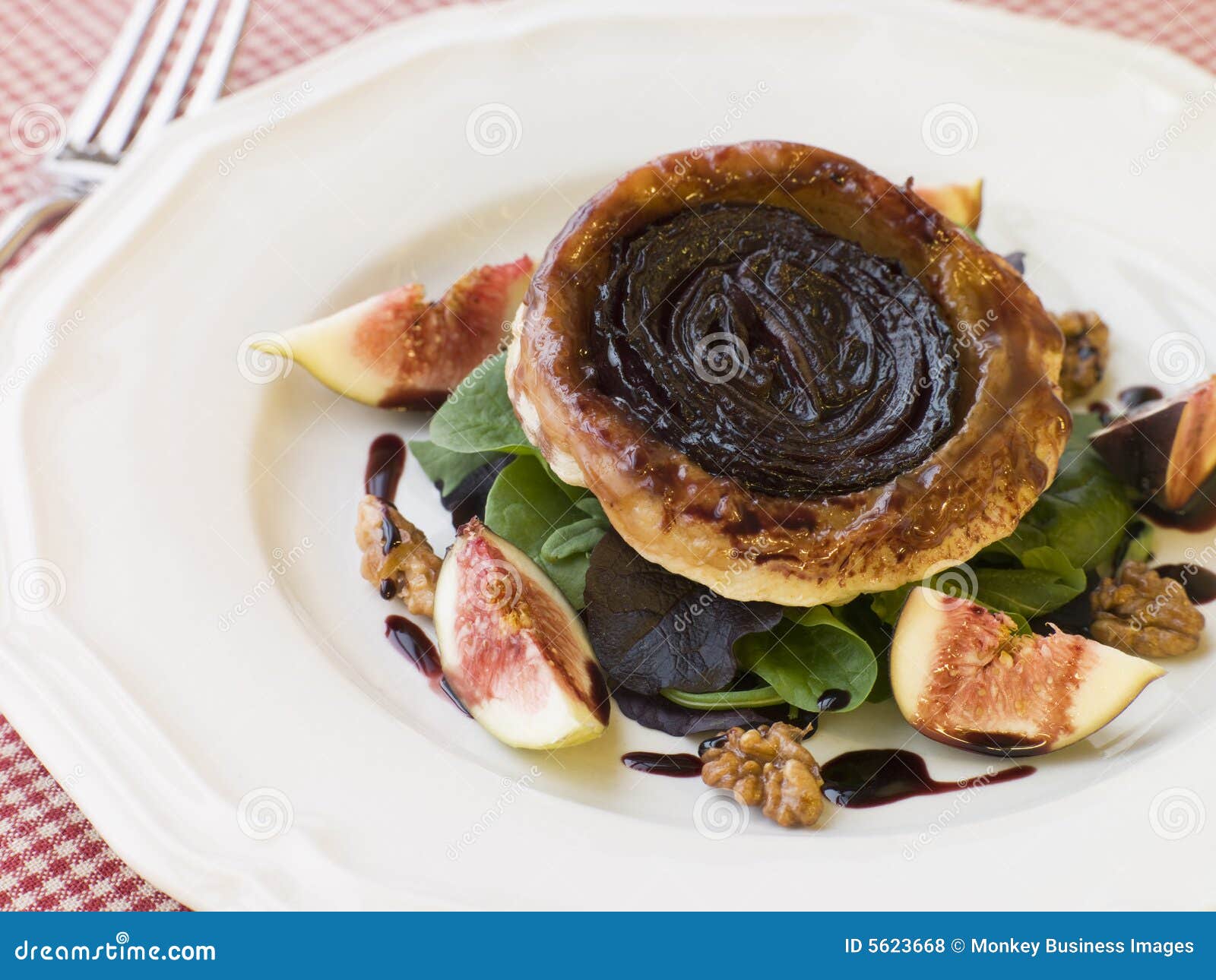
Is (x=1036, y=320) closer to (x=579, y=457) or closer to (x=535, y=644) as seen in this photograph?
(x=579, y=457)

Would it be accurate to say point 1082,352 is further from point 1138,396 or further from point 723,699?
point 723,699

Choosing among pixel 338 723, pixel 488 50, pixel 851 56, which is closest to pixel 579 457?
pixel 338 723

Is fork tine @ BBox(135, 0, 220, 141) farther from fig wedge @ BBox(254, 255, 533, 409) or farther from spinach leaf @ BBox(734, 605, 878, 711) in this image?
spinach leaf @ BBox(734, 605, 878, 711)
